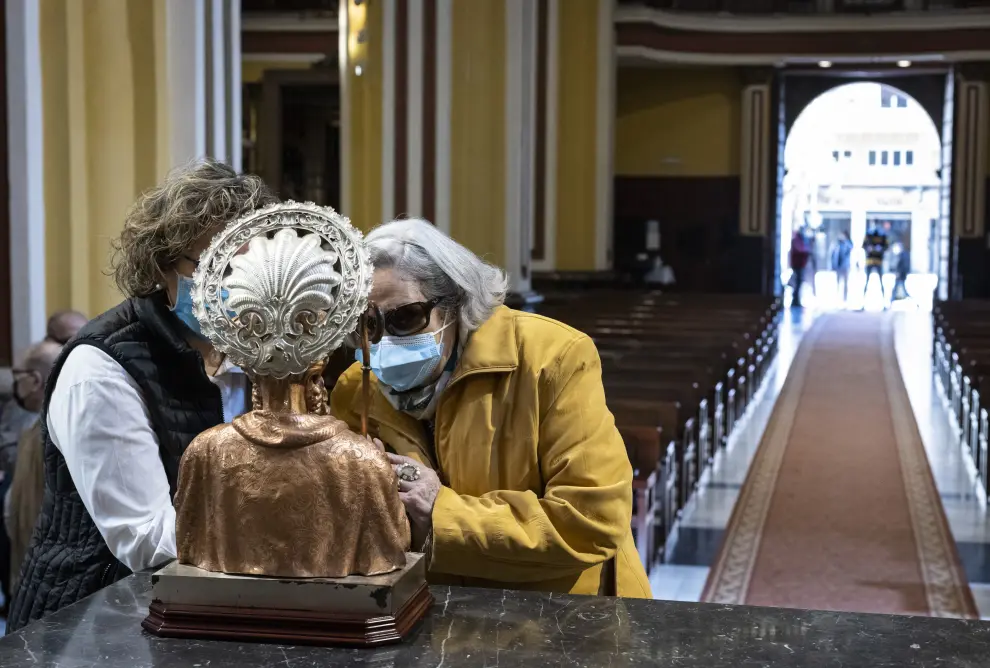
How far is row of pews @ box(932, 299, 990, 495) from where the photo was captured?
301 inches

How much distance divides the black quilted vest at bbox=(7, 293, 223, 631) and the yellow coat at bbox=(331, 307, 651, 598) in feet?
0.90

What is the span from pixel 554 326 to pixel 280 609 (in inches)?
32.4

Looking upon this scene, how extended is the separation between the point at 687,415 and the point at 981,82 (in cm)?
1500

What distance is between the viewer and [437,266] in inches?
80.7

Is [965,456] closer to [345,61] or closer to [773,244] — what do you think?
[345,61]

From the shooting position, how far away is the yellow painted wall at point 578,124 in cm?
1794

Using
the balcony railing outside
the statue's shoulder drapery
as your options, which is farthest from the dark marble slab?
the balcony railing outside

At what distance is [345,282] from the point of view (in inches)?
60.9

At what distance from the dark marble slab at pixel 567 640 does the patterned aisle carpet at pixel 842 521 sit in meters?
3.32

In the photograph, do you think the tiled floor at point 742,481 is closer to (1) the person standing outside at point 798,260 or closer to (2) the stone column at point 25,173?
(2) the stone column at point 25,173

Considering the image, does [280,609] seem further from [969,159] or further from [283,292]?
[969,159]

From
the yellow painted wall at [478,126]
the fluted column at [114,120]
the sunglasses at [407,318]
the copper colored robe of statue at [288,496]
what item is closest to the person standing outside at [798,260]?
the yellow painted wall at [478,126]

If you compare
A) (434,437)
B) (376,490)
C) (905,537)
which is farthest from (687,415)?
(376,490)

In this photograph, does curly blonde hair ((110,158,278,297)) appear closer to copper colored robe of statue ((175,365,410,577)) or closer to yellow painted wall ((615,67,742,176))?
copper colored robe of statue ((175,365,410,577))
